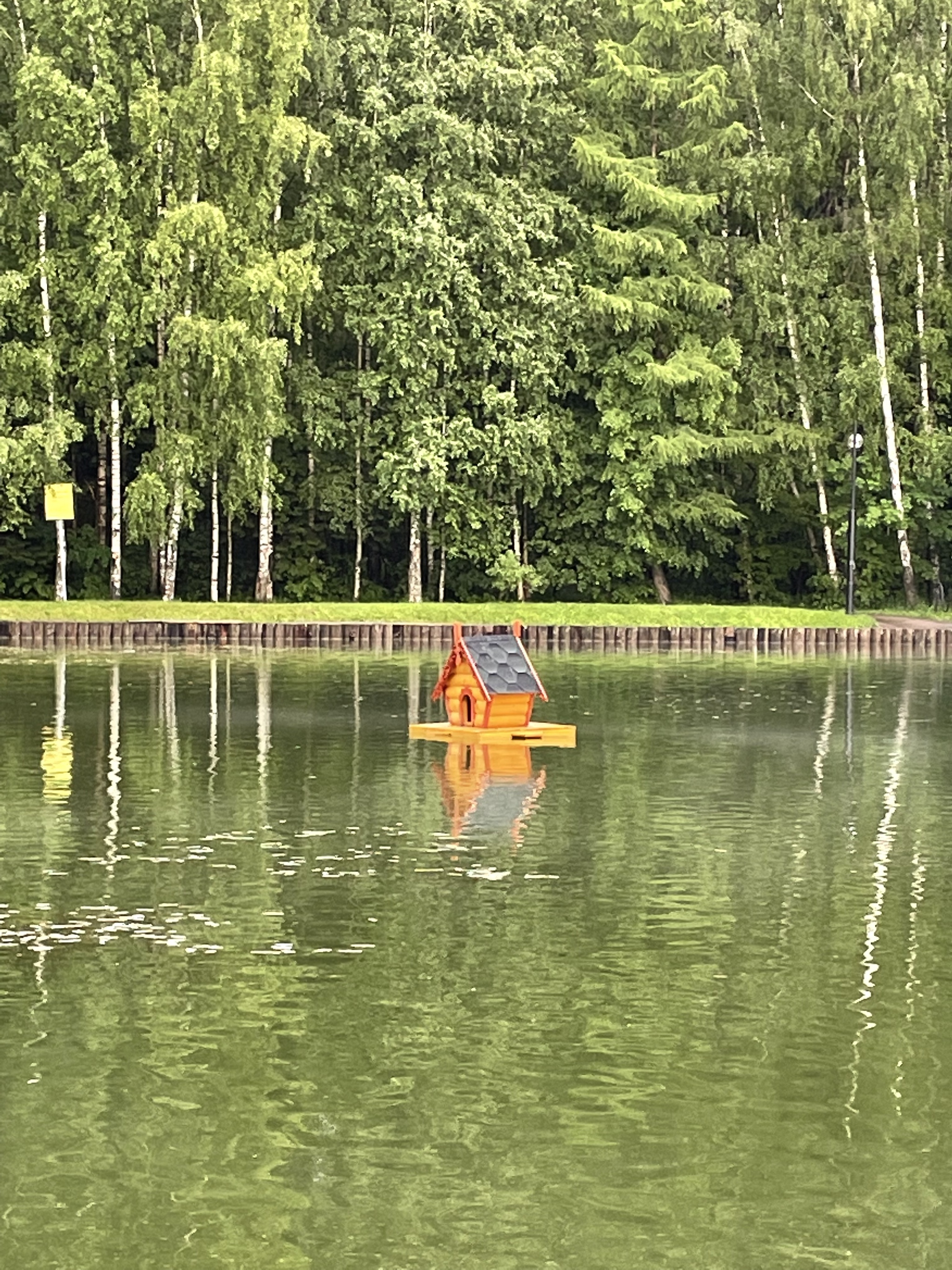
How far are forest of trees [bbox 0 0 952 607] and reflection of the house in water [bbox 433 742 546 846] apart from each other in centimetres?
2960

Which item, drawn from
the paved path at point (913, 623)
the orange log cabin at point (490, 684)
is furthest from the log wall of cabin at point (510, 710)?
the paved path at point (913, 623)

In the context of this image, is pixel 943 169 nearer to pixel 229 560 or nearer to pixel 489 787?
pixel 229 560

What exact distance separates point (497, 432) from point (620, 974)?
45.2 m

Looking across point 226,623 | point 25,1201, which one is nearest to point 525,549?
point 226,623

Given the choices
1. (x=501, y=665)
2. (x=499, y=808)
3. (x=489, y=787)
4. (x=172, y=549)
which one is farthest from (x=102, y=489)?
(x=499, y=808)

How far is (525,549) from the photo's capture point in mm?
60719

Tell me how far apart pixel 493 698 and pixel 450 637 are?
879 inches

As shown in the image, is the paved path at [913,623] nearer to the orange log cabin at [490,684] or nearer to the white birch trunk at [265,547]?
the white birch trunk at [265,547]

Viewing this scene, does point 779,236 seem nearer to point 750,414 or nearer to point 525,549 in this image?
point 750,414

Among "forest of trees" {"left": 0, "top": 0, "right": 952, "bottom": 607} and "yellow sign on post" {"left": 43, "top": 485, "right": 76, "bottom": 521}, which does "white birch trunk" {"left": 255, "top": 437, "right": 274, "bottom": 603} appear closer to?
"forest of trees" {"left": 0, "top": 0, "right": 952, "bottom": 607}

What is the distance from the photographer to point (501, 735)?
985 inches

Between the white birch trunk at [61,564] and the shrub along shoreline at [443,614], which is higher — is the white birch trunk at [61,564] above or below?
above

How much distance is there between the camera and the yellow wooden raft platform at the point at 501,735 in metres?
24.9

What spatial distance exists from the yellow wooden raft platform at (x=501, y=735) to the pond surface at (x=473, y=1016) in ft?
7.55
